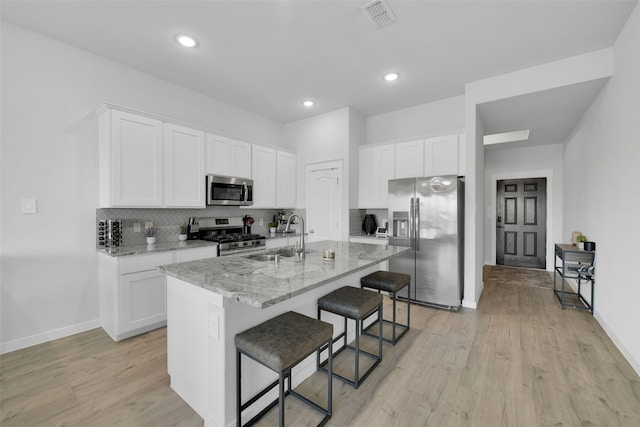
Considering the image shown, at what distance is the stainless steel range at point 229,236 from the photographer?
3537mm

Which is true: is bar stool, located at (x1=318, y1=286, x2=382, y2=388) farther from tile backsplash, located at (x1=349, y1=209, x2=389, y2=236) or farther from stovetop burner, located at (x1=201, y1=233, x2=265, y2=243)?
tile backsplash, located at (x1=349, y1=209, x2=389, y2=236)

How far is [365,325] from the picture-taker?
2.95 m

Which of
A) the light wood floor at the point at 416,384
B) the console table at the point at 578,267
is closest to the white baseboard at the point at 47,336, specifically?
the light wood floor at the point at 416,384

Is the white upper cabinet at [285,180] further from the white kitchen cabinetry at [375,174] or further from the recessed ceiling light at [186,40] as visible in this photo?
the recessed ceiling light at [186,40]

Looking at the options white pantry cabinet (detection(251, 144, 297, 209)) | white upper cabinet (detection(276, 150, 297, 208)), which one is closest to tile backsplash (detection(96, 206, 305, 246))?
white pantry cabinet (detection(251, 144, 297, 209))

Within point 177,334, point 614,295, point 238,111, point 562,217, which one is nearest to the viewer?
point 177,334

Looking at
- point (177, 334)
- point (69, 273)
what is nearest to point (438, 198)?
point (177, 334)

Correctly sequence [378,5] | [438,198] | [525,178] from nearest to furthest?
[378,5], [438,198], [525,178]

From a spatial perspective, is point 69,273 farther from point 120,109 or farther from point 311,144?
point 311,144

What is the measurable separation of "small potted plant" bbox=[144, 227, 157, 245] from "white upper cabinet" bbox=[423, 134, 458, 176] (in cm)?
364

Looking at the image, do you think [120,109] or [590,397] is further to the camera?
[120,109]

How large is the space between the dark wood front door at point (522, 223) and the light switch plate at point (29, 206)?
760cm

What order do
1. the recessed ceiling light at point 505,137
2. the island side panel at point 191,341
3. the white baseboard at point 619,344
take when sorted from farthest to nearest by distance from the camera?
1. the recessed ceiling light at point 505,137
2. the white baseboard at point 619,344
3. the island side panel at point 191,341

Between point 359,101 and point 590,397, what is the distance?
157 inches
